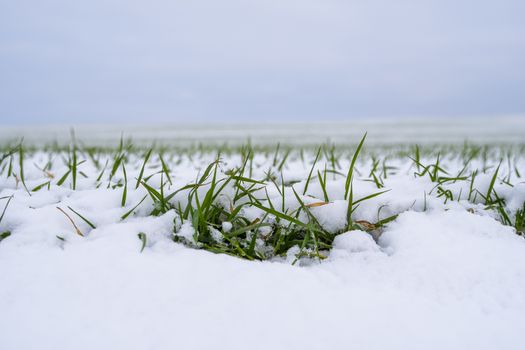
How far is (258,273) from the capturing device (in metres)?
0.89

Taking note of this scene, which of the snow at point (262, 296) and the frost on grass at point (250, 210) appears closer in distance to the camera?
the snow at point (262, 296)

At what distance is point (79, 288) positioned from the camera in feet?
2.69

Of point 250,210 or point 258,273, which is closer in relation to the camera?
point 258,273

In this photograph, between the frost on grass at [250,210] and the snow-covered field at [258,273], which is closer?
the snow-covered field at [258,273]

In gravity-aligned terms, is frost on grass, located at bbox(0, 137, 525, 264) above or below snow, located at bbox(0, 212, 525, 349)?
above

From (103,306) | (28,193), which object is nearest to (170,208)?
(103,306)

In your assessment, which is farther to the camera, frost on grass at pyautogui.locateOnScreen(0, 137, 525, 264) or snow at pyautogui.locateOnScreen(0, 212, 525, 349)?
frost on grass at pyautogui.locateOnScreen(0, 137, 525, 264)

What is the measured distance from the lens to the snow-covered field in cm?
71

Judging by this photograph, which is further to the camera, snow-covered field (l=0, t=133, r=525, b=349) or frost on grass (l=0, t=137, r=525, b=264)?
frost on grass (l=0, t=137, r=525, b=264)

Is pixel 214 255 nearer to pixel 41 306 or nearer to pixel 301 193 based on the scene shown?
pixel 41 306

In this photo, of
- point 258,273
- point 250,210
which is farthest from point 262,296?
point 250,210

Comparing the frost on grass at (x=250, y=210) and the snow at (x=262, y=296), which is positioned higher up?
the frost on grass at (x=250, y=210)

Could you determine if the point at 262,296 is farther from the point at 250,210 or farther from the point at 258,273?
the point at 250,210

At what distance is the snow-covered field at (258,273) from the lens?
714mm
